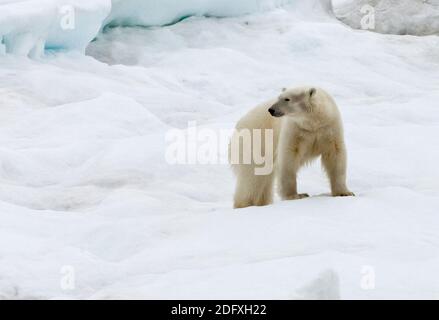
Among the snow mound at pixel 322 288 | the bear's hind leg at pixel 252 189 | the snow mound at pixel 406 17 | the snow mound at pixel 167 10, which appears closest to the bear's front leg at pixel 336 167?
the bear's hind leg at pixel 252 189

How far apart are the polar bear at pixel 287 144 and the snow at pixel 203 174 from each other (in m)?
0.30

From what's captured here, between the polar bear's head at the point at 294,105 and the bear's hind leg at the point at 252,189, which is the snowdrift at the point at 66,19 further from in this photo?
the polar bear's head at the point at 294,105

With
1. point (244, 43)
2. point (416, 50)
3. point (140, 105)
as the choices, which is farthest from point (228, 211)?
point (416, 50)

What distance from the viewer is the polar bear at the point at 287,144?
18.0ft

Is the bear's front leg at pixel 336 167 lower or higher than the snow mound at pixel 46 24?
lower

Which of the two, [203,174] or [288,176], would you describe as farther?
[203,174]

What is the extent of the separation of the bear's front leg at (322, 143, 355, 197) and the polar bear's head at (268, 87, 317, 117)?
36 centimetres

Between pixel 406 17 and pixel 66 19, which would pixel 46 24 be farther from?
pixel 406 17

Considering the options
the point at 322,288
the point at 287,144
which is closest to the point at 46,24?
the point at 287,144

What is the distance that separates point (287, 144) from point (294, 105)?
0.29 metres

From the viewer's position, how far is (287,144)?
5.55 meters

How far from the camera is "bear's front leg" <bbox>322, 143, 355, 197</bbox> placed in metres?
5.58

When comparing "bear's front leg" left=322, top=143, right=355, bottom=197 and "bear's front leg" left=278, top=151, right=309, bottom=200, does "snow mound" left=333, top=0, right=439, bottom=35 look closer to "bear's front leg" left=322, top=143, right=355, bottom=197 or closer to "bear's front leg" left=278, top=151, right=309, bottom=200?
"bear's front leg" left=322, top=143, right=355, bottom=197
